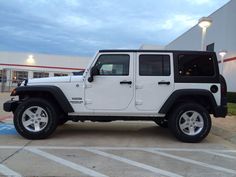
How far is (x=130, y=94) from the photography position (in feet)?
28.6

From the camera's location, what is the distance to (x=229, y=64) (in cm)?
2548

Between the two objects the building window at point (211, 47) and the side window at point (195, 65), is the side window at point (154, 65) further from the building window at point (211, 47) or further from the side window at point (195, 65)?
the building window at point (211, 47)

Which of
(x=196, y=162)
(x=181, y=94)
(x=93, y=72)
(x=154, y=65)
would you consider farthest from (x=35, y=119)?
(x=196, y=162)

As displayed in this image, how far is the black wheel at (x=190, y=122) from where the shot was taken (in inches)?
341

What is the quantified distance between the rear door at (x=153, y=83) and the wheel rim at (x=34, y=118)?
7.03 feet

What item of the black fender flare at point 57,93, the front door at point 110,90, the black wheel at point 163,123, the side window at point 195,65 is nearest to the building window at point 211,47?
the black wheel at point 163,123

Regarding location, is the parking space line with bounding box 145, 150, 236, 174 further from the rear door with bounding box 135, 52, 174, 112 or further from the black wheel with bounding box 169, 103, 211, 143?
the rear door with bounding box 135, 52, 174, 112

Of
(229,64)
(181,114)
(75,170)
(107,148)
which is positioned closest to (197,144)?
Answer: (181,114)

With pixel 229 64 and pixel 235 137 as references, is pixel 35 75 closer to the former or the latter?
pixel 229 64

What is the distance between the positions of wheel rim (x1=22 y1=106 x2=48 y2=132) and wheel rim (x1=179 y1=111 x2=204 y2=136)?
10.2 ft

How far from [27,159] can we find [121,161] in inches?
63.6

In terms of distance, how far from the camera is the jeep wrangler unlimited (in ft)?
28.4

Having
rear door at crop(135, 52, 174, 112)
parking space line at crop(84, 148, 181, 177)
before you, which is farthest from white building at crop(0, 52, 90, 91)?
parking space line at crop(84, 148, 181, 177)

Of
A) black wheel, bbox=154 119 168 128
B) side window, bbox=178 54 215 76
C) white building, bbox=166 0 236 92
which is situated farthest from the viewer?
white building, bbox=166 0 236 92
